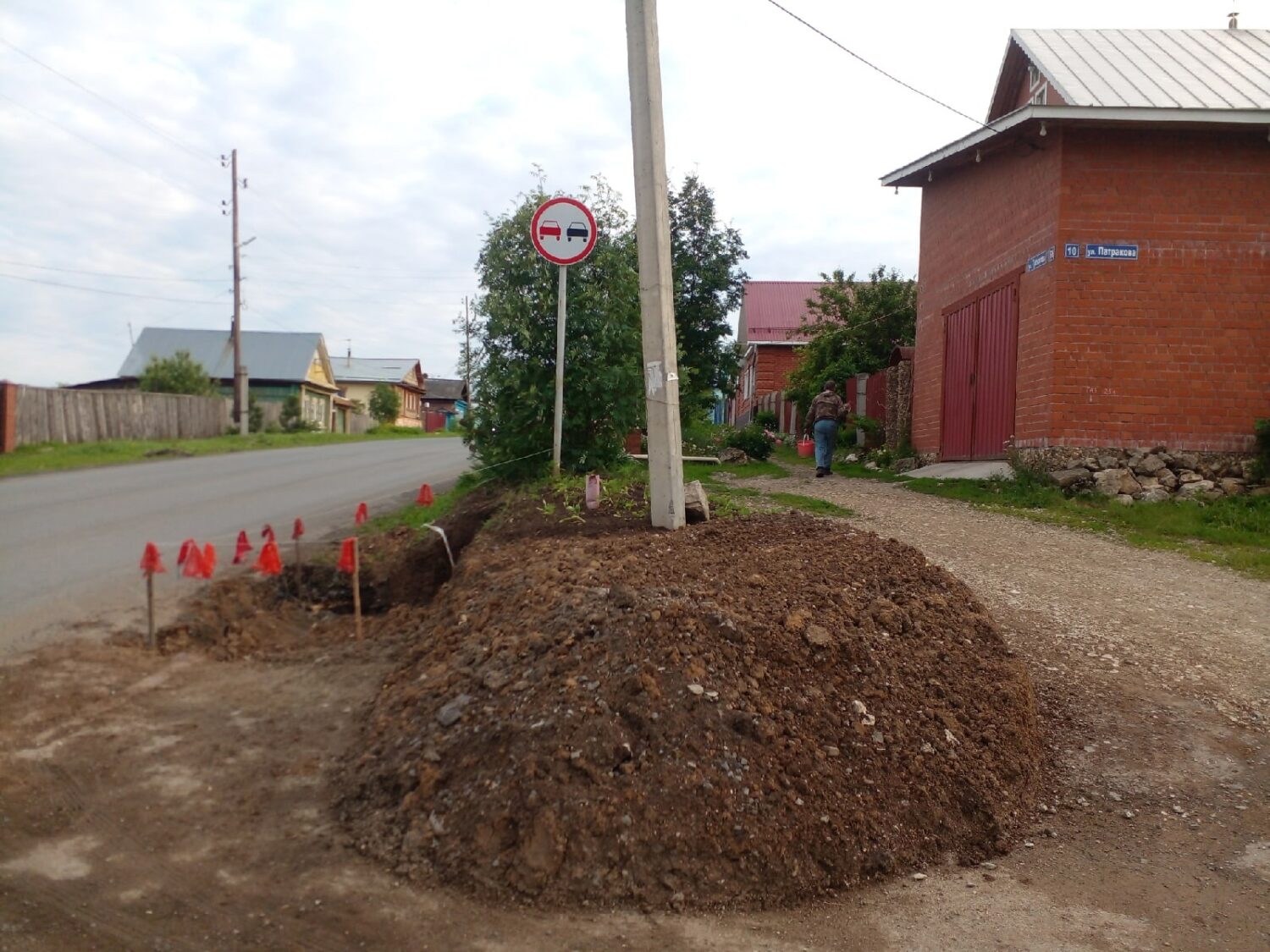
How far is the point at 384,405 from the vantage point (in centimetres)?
5525

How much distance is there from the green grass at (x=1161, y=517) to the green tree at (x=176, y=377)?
3541 cm

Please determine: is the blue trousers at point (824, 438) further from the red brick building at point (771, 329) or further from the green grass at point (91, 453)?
the red brick building at point (771, 329)

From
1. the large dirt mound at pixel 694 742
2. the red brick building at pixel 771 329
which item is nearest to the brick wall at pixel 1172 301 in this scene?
the large dirt mound at pixel 694 742

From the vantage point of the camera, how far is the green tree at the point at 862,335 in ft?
77.5

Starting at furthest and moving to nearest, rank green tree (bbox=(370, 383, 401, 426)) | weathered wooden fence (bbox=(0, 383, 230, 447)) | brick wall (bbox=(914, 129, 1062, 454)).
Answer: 1. green tree (bbox=(370, 383, 401, 426))
2. weathered wooden fence (bbox=(0, 383, 230, 447))
3. brick wall (bbox=(914, 129, 1062, 454))

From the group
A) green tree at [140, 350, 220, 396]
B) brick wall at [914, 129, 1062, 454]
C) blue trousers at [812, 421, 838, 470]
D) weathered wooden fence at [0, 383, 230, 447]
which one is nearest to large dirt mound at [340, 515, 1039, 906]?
brick wall at [914, 129, 1062, 454]

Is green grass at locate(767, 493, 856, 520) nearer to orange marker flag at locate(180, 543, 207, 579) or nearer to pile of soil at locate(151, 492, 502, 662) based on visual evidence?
pile of soil at locate(151, 492, 502, 662)

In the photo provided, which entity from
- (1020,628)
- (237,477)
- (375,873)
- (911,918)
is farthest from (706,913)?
(237,477)

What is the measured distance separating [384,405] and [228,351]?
28.3 feet

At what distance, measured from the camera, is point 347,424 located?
56.9 metres

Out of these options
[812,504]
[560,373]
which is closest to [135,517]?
[560,373]

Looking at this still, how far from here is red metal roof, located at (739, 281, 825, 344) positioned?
36.2 metres

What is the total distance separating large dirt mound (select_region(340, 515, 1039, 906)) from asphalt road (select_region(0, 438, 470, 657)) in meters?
2.93

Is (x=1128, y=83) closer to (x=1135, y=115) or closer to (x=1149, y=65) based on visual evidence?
(x=1149, y=65)
